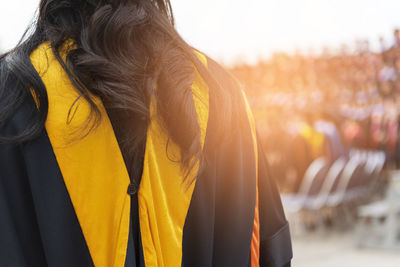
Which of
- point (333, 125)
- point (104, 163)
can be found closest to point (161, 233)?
point (104, 163)

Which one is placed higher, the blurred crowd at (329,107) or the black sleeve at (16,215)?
the black sleeve at (16,215)

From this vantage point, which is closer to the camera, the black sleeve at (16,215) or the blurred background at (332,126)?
the black sleeve at (16,215)

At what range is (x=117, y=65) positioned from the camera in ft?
3.71

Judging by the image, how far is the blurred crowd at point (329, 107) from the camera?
5.82 meters

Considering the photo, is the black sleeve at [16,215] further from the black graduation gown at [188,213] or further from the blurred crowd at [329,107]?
the blurred crowd at [329,107]

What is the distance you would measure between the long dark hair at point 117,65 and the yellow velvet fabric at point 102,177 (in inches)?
0.9

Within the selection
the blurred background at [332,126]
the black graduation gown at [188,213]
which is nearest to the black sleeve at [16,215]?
the black graduation gown at [188,213]

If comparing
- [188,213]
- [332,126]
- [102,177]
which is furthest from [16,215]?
[332,126]

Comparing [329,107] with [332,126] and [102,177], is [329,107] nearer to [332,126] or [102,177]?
[332,126]

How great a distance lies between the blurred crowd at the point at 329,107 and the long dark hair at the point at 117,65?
4598 mm

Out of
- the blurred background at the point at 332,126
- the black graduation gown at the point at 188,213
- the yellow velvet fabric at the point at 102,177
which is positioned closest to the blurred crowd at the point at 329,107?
the blurred background at the point at 332,126

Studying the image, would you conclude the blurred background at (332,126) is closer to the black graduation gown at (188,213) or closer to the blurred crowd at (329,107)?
the blurred crowd at (329,107)

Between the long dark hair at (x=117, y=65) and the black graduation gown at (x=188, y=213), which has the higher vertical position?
the long dark hair at (x=117, y=65)

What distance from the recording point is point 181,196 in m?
1.25
